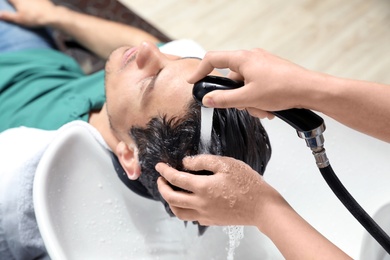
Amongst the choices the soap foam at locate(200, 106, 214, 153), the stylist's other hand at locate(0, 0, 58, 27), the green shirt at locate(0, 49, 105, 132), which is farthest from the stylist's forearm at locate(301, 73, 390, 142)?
the stylist's other hand at locate(0, 0, 58, 27)

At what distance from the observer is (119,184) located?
1.38 meters

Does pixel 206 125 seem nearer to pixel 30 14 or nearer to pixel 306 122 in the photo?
pixel 306 122

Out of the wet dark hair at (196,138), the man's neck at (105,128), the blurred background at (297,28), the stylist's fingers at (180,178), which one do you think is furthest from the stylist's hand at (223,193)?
the blurred background at (297,28)

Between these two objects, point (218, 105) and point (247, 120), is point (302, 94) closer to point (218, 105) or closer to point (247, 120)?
point (218, 105)

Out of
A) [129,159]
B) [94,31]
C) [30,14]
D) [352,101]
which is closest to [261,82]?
[352,101]

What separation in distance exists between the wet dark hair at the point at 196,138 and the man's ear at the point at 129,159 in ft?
0.15

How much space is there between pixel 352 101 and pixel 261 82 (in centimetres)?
16

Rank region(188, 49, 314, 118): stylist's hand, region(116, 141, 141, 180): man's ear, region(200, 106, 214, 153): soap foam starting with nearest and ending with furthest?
region(188, 49, 314, 118): stylist's hand, region(200, 106, 214, 153): soap foam, region(116, 141, 141, 180): man's ear

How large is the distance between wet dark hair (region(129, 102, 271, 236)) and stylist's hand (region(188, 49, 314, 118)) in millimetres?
193

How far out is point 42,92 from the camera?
1571 millimetres

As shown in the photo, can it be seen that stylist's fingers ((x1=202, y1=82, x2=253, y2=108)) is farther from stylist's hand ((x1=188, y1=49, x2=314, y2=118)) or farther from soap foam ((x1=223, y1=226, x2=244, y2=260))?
soap foam ((x1=223, y1=226, x2=244, y2=260))

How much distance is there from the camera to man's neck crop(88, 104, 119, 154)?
1.36m

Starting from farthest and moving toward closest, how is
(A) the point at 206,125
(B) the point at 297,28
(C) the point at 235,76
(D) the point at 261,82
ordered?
(B) the point at 297,28
(A) the point at 206,125
(C) the point at 235,76
(D) the point at 261,82

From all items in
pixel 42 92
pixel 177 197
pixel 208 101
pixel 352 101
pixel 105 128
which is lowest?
pixel 42 92
